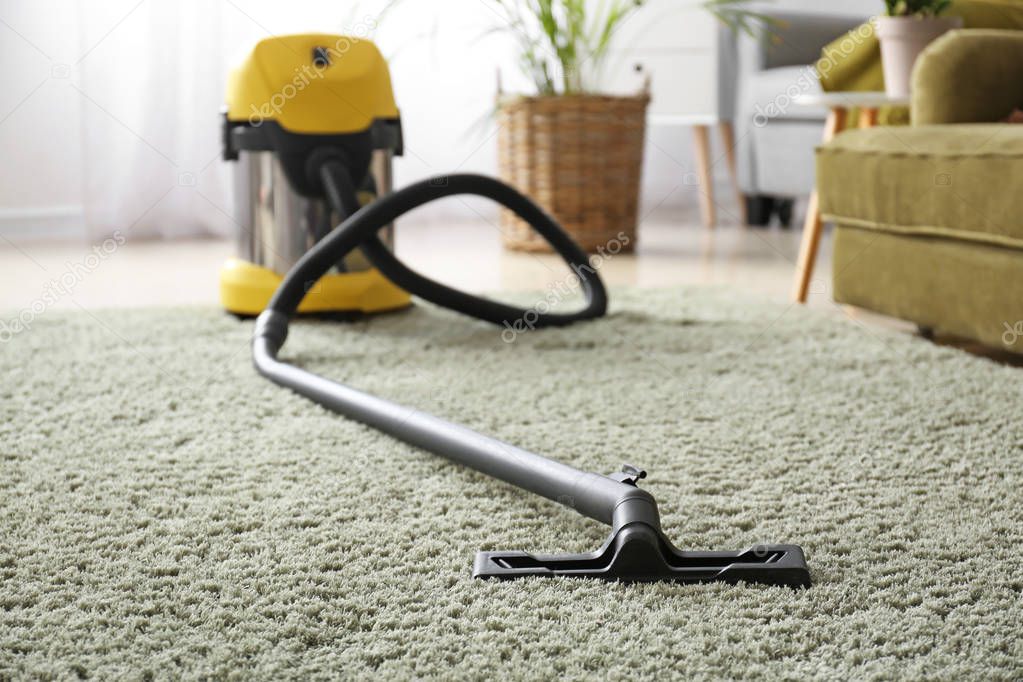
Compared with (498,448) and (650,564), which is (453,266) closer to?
(498,448)

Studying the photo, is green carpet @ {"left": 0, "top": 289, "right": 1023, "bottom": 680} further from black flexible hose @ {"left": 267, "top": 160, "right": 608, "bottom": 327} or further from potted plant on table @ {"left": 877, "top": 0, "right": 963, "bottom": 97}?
potted plant on table @ {"left": 877, "top": 0, "right": 963, "bottom": 97}

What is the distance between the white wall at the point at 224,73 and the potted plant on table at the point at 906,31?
119cm

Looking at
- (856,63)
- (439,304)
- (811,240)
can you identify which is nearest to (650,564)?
(439,304)

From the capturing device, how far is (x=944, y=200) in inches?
66.1

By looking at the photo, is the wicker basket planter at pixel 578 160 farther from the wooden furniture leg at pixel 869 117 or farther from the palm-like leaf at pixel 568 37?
the wooden furniture leg at pixel 869 117

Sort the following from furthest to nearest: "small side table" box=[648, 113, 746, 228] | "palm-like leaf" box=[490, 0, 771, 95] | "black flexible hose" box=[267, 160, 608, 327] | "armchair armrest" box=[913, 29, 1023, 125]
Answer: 1. "small side table" box=[648, 113, 746, 228]
2. "palm-like leaf" box=[490, 0, 771, 95]
3. "armchair armrest" box=[913, 29, 1023, 125]
4. "black flexible hose" box=[267, 160, 608, 327]

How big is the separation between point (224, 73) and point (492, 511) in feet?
8.07

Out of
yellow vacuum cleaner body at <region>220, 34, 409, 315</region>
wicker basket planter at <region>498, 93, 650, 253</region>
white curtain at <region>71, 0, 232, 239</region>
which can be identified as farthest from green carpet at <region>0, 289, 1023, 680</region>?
white curtain at <region>71, 0, 232, 239</region>

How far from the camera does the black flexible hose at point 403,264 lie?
174 cm

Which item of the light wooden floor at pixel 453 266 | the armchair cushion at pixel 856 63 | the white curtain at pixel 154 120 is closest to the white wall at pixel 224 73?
the white curtain at pixel 154 120

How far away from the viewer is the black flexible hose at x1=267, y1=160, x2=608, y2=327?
1.74 metres

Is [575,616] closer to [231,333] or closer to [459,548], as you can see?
[459,548]

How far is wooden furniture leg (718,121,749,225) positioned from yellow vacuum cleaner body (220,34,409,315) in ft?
5.67

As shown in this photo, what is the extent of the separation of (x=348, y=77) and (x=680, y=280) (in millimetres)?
928
